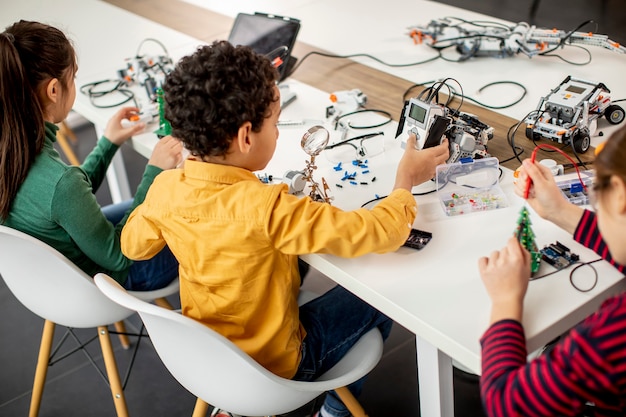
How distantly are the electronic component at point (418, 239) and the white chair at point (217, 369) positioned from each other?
0.29 meters

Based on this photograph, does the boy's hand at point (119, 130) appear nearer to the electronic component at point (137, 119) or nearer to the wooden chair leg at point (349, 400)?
the electronic component at point (137, 119)

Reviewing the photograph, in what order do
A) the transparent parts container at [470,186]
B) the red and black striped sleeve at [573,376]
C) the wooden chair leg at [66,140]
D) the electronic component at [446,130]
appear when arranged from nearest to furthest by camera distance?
the red and black striped sleeve at [573,376]
the transparent parts container at [470,186]
the electronic component at [446,130]
the wooden chair leg at [66,140]

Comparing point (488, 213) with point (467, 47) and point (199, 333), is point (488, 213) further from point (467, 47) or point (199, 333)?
point (467, 47)

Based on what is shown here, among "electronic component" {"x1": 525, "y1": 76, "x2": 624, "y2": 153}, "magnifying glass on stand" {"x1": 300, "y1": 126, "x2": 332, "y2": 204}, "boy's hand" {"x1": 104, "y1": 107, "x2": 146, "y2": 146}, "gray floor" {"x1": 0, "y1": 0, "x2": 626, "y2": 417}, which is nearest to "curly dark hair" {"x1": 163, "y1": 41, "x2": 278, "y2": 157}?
"magnifying glass on stand" {"x1": 300, "y1": 126, "x2": 332, "y2": 204}

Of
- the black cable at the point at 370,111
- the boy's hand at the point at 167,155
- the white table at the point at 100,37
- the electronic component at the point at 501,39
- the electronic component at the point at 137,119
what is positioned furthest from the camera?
the white table at the point at 100,37

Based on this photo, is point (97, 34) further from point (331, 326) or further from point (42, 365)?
point (331, 326)

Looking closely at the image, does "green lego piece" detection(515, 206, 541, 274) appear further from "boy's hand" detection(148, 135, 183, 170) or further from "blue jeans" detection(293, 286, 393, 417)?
"boy's hand" detection(148, 135, 183, 170)

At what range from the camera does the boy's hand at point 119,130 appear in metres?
1.94

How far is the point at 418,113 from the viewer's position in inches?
63.9

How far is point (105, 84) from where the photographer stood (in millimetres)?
2281

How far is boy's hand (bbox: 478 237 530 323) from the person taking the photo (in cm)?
113

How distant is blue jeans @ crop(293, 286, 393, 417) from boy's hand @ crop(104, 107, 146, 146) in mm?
720

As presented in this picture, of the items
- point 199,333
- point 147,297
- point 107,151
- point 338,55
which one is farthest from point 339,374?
point 338,55

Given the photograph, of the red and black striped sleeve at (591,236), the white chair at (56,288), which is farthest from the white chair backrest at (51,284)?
the red and black striped sleeve at (591,236)
